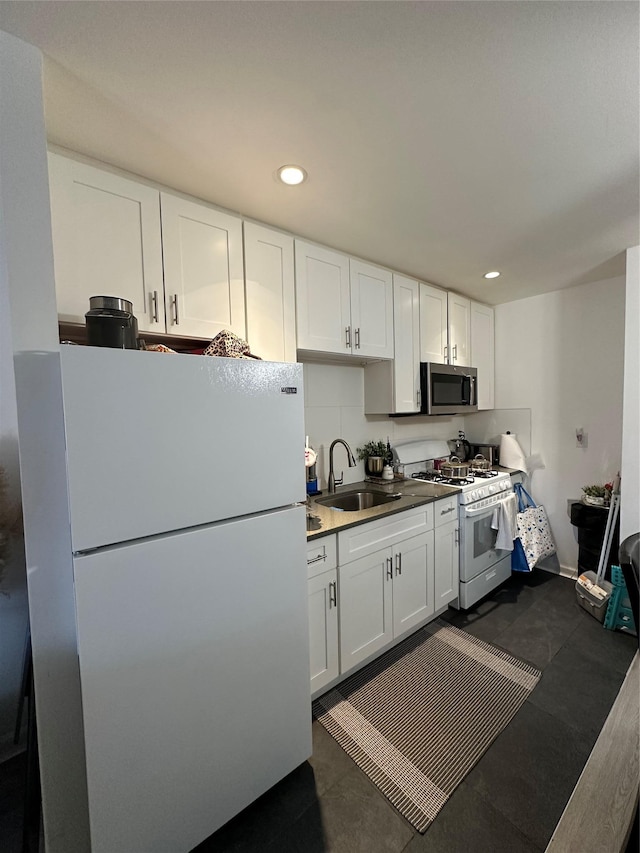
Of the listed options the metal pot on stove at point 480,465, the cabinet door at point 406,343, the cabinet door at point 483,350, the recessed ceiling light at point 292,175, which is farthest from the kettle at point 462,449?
the recessed ceiling light at point 292,175

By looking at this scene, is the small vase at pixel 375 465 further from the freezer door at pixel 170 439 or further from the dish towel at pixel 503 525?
the freezer door at pixel 170 439

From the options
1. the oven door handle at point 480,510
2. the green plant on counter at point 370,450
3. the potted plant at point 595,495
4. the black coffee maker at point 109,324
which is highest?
the black coffee maker at point 109,324

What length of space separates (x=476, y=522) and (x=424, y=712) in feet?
4.02

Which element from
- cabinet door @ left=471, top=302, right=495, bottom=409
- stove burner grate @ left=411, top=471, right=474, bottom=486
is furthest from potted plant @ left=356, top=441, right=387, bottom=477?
cabinet door @ left=471, top=302, right=495, bottom=409

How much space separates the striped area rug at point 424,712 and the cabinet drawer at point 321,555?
72 centimetres

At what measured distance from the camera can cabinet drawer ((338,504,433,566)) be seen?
167 cm

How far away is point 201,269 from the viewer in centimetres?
146

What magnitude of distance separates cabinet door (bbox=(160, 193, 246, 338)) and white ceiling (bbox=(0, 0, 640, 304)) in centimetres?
10

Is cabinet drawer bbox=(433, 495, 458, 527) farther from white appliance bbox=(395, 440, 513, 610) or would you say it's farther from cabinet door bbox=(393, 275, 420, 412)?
cabinet door bbox=(393, 275, 420, 412)

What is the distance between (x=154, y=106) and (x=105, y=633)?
61.6 inches

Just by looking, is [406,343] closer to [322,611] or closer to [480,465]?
[480,465]

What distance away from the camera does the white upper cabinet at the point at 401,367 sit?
2.34 meters

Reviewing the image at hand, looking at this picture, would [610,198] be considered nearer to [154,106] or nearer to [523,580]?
[154,106]

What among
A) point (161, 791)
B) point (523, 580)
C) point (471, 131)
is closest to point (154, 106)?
point (471, 131)
